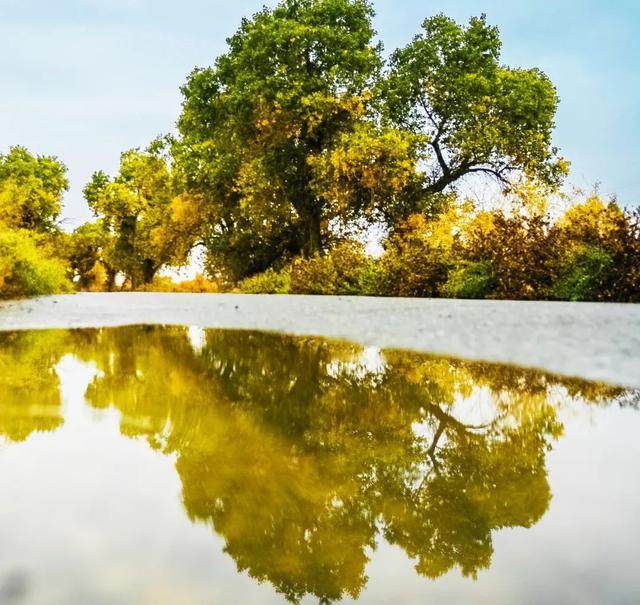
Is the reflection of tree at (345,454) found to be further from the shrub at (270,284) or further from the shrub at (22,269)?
the shrub at (270,284)

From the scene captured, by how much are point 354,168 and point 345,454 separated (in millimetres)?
22452

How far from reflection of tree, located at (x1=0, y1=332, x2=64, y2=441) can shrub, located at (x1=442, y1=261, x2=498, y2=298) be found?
11.2 meters

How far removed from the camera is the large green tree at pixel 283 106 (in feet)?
90.5

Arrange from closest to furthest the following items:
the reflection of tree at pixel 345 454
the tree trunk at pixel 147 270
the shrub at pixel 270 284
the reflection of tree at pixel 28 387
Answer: the reflection of tree at pixel 345 454 < the reflection of tree at pixel 28 387 < the shrub at pixel 270 284 < the tree trunk at pixel 147 270

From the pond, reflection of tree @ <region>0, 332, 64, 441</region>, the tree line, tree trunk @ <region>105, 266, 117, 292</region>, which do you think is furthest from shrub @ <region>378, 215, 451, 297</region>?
tree trunk @ <region>105, 266, 117, 292</region>

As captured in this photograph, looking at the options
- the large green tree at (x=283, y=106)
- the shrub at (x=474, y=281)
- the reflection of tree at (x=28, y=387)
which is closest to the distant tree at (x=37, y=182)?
the large green tree at (x=283, y=106)

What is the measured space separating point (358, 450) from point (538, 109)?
29.7m

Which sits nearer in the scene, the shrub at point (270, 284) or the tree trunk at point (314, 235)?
the shrub at point (270, 284)

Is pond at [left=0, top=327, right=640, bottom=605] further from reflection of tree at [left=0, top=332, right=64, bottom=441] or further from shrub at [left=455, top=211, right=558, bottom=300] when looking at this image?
shrub at [left=455, top=211, right=558, bottom=300]

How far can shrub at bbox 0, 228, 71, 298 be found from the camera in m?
18.6

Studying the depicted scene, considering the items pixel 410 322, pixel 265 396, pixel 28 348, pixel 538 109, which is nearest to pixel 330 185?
pixel 538 109

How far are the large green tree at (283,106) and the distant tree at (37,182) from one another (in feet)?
54.9

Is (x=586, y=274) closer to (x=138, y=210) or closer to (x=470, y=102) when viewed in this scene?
(x=470, y=102)

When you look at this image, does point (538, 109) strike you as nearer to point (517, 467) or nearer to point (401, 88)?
point (401, 88)
